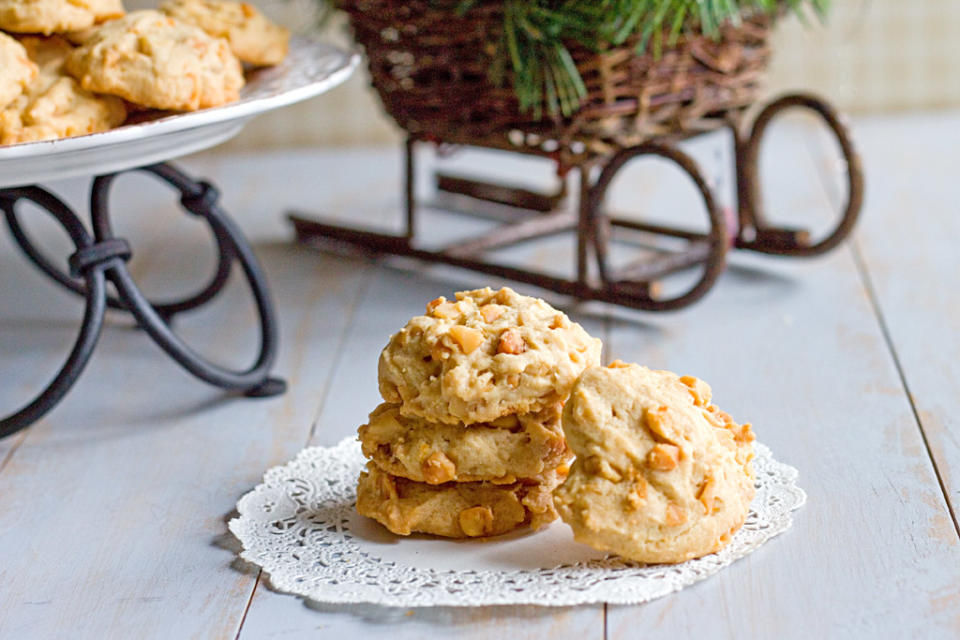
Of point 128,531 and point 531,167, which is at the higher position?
point 128,531

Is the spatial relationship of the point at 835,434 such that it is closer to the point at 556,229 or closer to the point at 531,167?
the point at 556,229

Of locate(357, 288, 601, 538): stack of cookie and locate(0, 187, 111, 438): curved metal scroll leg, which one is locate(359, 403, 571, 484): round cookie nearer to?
locate(357, 288, 601, 538): stack of cookie

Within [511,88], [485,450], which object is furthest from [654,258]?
[485,450]

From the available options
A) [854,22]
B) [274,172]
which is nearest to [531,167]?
[274,172]

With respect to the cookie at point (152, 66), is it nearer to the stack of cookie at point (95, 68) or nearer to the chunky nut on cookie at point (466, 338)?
the stack of cookie at point (95, 68)

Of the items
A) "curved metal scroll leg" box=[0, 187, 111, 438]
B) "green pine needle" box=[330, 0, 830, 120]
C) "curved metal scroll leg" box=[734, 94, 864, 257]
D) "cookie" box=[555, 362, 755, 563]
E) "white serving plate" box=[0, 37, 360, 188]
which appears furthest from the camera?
"curved metal scroll leg" box=[734, 94, 864, 257]

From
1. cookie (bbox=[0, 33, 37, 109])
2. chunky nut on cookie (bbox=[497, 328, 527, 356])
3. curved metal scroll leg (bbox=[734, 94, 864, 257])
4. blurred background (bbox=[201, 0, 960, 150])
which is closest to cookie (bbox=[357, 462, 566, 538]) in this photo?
chunky nut on cookie (bbox=[497, 328, 527, 356])

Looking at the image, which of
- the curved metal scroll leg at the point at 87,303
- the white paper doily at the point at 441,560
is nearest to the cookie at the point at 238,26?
the curved metal scroll leg at the point at 87,303
